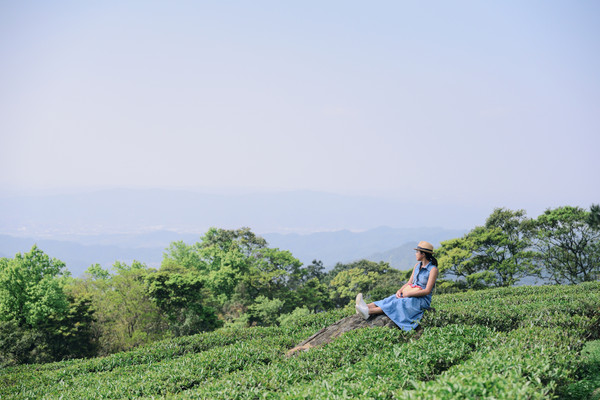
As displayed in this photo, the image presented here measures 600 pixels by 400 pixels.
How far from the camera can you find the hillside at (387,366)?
14.4 ft

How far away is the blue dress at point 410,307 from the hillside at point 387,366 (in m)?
0.21

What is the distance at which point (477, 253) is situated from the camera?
3278 centimetres

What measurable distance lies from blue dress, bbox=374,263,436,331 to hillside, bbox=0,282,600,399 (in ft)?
0.68

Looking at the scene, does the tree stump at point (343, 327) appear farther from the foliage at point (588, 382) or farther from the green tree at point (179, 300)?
the green tree at point (179, 300)

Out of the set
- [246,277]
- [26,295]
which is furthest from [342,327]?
[246,277]

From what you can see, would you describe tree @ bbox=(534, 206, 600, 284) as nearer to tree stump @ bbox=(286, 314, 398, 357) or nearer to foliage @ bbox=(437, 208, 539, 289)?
foliage @ bbox=(437, 208, 539, 289)

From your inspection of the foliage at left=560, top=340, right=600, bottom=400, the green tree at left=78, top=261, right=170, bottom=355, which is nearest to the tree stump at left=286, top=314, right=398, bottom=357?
the foliage at left=560, top=340, right=600, bottom=400

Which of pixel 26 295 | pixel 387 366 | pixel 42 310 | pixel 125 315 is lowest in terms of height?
pixel 125 315

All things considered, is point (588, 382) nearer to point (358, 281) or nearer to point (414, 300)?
point (414, 300)

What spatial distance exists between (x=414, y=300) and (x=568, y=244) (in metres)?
32.4

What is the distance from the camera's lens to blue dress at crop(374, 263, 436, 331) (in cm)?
732

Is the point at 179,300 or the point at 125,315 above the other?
the point at 179,300

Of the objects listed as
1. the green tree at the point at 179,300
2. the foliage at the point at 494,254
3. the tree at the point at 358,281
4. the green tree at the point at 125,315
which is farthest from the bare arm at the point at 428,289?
the tree at the point at 358,281

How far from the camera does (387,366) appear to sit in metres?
5.35
